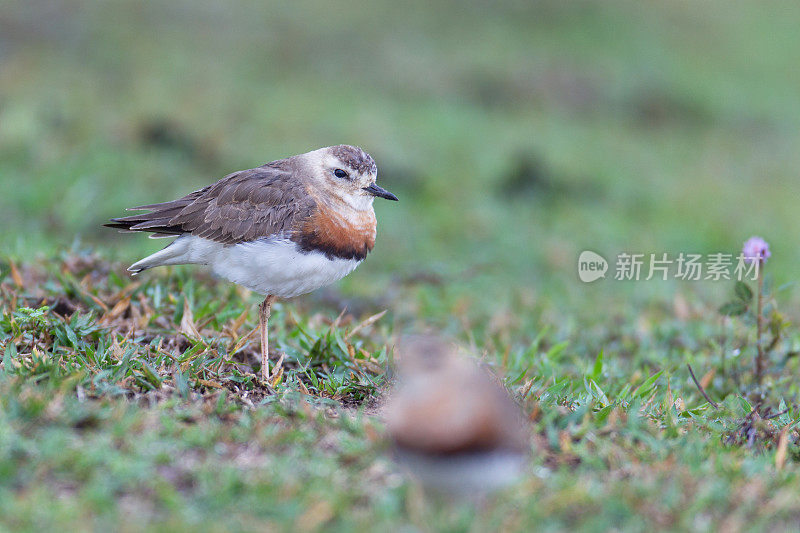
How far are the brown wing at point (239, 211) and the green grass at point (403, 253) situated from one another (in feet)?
1.99

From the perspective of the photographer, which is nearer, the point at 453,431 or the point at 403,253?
the point at 453,431

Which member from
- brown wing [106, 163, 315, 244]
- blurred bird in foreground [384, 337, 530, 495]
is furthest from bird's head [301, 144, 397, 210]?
blurred bird in foreground [384, 337, 530, 495]

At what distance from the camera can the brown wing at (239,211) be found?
490cm

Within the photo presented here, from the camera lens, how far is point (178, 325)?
217 inches

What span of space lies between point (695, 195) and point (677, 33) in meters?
6.35

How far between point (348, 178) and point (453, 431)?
7.47 ft

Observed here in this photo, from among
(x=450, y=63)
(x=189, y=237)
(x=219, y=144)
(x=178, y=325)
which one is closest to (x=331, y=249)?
(x=189, y=237)

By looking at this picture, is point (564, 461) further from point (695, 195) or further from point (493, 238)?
point (695, 195)

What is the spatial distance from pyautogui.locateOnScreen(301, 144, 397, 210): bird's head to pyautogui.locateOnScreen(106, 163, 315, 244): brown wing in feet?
0.47

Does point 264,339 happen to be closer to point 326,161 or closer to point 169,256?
point 169,256

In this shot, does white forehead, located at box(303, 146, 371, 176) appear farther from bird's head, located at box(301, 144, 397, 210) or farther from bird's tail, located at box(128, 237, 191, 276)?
bird's tail, located at box(128, 237, 191, 276)

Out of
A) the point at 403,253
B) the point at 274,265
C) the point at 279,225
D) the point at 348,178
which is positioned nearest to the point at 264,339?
the point at 274,265

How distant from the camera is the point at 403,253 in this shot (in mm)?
8820

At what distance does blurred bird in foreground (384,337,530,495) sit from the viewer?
3090 mm
